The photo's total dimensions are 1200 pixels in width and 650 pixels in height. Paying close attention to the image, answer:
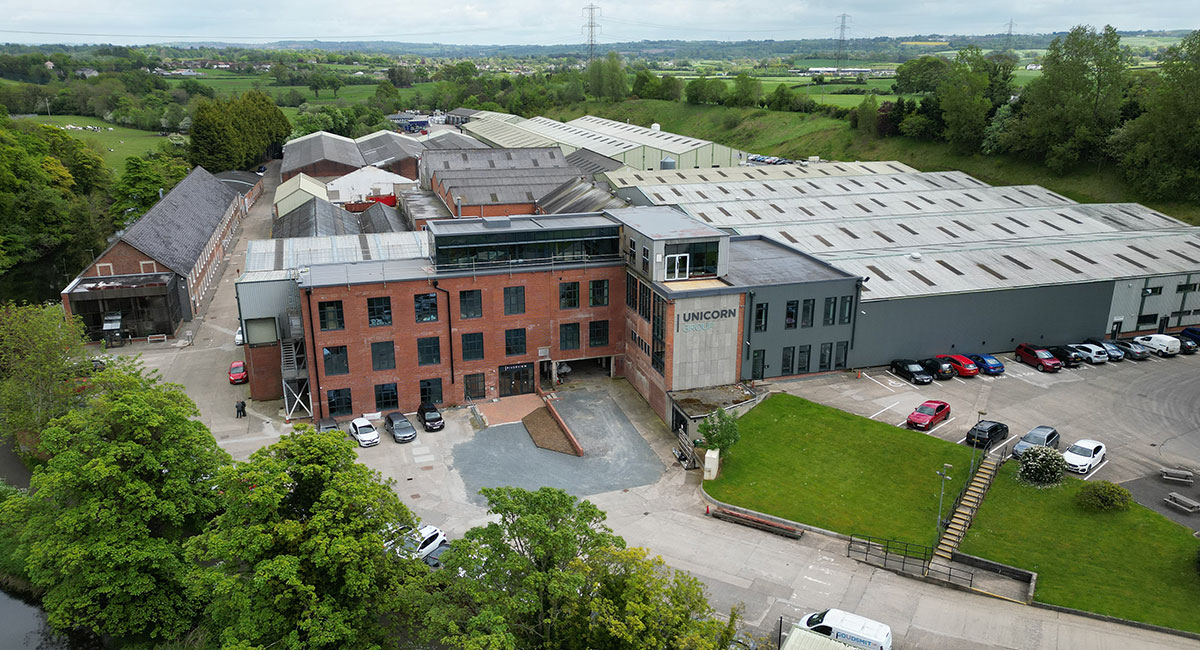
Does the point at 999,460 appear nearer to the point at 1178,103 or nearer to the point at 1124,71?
the point at 1178,103

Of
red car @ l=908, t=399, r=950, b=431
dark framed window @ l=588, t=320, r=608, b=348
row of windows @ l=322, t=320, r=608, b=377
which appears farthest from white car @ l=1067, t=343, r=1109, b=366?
row of windows @ l=322, t=320, r=608, b=377

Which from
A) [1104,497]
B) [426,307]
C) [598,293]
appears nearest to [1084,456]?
[1104,497]

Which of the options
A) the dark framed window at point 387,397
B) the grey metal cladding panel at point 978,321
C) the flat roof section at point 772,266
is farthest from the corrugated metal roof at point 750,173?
the dark framed window at point 387,397

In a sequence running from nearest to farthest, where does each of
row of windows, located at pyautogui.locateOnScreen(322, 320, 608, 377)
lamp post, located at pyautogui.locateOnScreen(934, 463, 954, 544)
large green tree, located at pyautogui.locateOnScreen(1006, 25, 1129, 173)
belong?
lamp post, located at pyautogui.locateOnScreen(934, 463, 954, 544), row of windows, located at pyautogui.locateOnScreen(322, 320, 608, 377), large green tree, located at pyautogui.locateOnScreen(1006, 25, 1129, 173)

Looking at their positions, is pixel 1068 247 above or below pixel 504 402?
above

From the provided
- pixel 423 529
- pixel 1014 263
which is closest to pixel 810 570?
pixel 423 529

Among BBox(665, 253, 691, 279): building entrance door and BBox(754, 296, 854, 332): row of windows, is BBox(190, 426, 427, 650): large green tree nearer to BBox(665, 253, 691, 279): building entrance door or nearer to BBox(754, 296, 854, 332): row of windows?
BBox(665, 253, 691, 279): building entrance door
